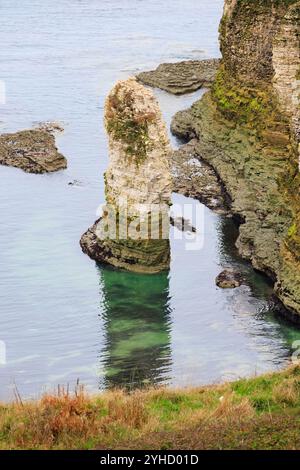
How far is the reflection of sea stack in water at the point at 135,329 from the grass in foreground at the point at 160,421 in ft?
22.3

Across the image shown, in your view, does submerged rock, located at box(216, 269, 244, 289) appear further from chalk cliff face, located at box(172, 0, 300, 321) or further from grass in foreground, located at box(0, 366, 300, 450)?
grass in foreground, located at box(0, 366, 300, 450)

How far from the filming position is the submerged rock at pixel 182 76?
266ft

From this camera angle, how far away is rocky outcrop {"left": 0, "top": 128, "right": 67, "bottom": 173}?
63.6m

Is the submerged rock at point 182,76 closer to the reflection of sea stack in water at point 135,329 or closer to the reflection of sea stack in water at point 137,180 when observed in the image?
the reflection of sea stack in water at point 137,180

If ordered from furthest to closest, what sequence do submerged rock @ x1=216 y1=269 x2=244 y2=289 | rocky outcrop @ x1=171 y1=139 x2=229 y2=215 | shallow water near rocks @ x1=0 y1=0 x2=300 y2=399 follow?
rocky outcrop @ x1=171 y1=139 x2=229 y2=215, submerged rock @ x1=216 y1=269 x2=244 y2=289, shallow water near rocks @ x1=0 y1=0 x2=300 y2=399

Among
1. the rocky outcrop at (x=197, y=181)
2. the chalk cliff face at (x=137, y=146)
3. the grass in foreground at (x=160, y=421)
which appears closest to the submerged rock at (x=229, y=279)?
the chalk cliff face at (x=137, y=146)

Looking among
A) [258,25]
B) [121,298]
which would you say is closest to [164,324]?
[121,298]

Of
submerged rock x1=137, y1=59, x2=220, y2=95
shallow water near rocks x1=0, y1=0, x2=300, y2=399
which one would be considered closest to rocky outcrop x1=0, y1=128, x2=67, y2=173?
shallow water near rocks x1=0, y1=0, x2=300, y2=399

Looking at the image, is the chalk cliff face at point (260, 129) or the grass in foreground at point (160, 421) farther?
the chalk cliff face at point (260, 129)

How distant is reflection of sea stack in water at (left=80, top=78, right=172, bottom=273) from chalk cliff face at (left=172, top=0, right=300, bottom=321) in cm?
430

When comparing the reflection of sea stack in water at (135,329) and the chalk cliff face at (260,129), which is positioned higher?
the chalk cliff face at (260,129)

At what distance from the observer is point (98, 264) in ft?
157

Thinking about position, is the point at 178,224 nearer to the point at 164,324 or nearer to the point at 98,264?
the point at 98,264

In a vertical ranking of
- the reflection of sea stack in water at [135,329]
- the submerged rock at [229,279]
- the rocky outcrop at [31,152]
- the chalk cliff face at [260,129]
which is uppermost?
the chalk cliff face at [260,129]
